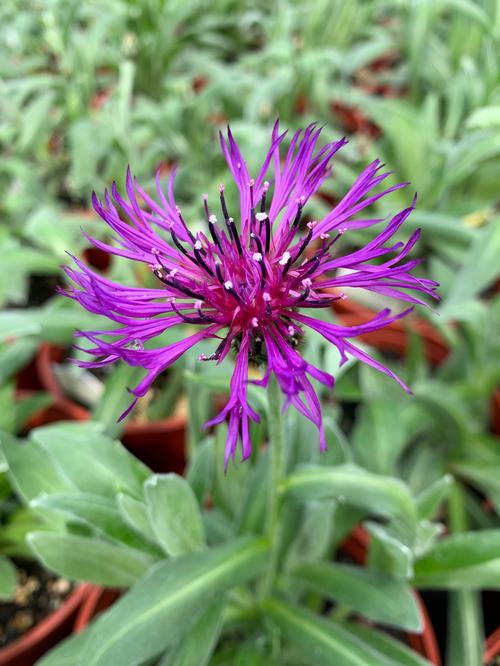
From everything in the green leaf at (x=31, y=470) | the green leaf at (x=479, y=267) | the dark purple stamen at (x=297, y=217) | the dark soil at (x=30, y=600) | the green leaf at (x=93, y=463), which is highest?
the green leaf at (x=479, y=267)

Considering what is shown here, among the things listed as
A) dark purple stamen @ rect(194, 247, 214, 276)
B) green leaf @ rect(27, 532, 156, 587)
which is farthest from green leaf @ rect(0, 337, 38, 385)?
dark purple stamen @ rect(194, 247, 214, 276)

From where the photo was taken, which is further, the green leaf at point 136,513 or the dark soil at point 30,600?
the dark soil at point 30,600

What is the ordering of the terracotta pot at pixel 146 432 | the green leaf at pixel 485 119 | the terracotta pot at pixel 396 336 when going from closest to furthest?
the green leaf at pixel 485 119 < the terracotta pot at pixel 146 432 < the terracotta pot at pixel 396 336

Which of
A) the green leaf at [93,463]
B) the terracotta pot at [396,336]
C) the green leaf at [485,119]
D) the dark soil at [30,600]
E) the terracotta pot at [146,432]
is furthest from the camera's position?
the terracotta pot at [396,336]

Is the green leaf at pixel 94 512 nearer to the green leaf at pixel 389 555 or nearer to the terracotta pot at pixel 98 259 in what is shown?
the green leaf at pixel 389 555

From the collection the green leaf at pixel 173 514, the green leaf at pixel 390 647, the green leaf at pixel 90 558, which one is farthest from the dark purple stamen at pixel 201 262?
the green leaf at pixel 390 647

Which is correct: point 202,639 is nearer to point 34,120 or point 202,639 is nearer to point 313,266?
point 313,266

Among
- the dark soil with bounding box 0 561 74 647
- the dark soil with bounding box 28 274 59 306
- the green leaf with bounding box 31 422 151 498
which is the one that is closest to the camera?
the green leaf with bounding box 31 422 151 498

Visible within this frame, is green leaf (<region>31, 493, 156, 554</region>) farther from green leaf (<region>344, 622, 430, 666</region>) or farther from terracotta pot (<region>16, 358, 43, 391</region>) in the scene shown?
terracotta pot (<region>16, 358, 43, 391</region>)
